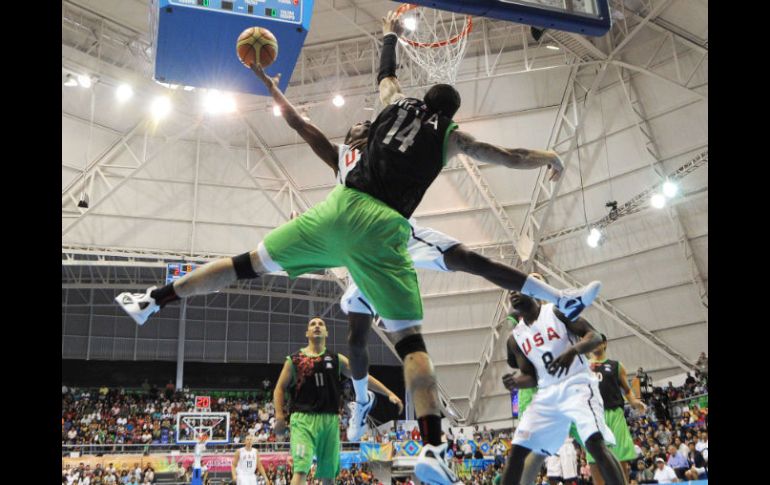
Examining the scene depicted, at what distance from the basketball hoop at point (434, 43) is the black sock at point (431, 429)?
14263mm

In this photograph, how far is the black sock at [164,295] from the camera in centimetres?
417

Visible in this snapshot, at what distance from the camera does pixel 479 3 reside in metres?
5.55

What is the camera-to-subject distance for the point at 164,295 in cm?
420

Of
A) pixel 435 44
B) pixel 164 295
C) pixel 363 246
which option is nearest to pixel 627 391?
pixel 363 246

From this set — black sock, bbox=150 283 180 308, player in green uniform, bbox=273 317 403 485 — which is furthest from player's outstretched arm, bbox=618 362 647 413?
black sock, bbox=150 283 180 308

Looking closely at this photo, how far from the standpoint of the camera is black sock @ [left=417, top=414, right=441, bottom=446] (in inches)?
143

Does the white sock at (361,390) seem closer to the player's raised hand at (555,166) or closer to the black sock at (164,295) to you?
the black sock at (164,295)

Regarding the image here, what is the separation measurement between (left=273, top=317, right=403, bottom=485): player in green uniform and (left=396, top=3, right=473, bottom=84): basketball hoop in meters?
11.0

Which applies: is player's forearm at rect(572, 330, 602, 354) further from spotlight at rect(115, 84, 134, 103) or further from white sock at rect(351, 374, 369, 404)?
spotlight at rect(115, 84, 134, 103)

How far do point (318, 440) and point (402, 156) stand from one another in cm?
393

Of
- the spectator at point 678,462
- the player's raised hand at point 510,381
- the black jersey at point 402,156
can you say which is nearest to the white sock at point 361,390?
the player's raised hand at point 510,381

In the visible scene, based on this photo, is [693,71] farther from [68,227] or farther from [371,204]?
[68,227]

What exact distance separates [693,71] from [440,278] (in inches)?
449
